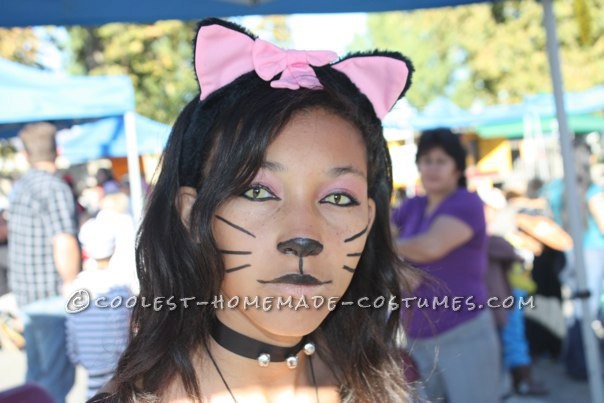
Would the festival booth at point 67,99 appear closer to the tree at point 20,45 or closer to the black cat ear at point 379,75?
the black cat ear at point 379,75

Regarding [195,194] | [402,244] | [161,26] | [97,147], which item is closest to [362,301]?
[195,194]

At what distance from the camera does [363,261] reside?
1614mm

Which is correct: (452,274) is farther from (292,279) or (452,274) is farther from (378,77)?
(292,279)

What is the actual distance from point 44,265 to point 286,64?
304 cm

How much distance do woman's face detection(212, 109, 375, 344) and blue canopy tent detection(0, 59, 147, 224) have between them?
3.51 metres

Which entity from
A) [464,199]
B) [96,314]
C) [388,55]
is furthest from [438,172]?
[388,55]

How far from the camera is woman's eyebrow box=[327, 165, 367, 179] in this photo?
1.26 meters

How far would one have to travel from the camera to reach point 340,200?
1.29m

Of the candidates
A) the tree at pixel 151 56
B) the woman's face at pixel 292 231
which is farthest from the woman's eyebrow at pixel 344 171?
the tree at pixel 151 56

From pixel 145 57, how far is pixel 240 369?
1320cm

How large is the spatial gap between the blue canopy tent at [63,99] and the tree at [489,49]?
1530cm

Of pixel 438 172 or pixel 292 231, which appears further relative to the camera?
pixel 438 172

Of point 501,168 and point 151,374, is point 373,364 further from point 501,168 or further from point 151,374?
point 501,168

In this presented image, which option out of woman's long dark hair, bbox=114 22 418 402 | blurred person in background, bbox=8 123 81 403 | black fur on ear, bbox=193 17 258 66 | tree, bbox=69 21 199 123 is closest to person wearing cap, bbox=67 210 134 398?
blurred person in background, bbox=8 123 81 403
